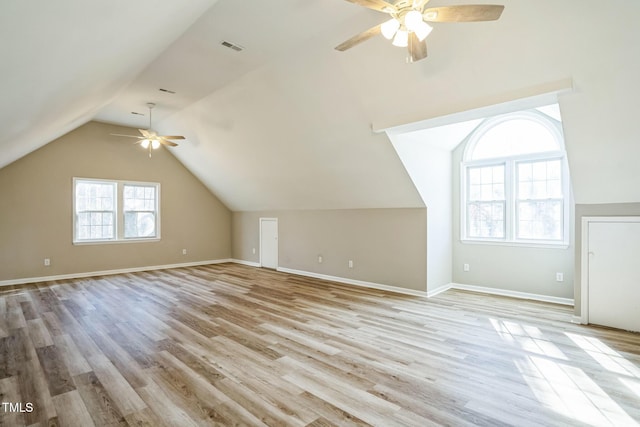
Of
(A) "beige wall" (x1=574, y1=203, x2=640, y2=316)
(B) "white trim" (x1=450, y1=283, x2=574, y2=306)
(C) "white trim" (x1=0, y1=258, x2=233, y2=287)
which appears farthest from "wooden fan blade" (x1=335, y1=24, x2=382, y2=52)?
(C) "white trim" (x1=0, y1=258, x2=233, y2=287)

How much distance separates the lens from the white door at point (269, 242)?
8117 millimetres

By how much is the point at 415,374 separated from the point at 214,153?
6.04 metres

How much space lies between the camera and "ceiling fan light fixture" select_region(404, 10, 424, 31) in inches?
83.9

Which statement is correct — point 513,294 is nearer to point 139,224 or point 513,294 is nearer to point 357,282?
point 357,282

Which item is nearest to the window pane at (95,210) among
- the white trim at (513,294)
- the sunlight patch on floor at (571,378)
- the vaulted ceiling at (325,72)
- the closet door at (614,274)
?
the vaulted ceiling at (325,72)

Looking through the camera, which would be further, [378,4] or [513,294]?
[513,294]

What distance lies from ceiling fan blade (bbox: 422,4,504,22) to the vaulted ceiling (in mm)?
880

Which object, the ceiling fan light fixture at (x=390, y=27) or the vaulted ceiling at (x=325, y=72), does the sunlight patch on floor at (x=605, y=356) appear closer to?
the vaulted ceiling at (x=325, y=72)

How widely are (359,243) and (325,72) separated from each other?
333 centimetres

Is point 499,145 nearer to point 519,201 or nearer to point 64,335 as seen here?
point 519,201

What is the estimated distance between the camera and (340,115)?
179 inches

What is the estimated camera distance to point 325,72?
4.06m

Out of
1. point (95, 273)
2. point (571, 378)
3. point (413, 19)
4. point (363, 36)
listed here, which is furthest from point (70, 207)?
point (571, 378)

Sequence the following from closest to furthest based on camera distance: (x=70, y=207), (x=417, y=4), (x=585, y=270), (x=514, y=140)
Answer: (x=417, y=4) < (x=585, y=270) < (x=514, y=140) < (x=70, y=207)
